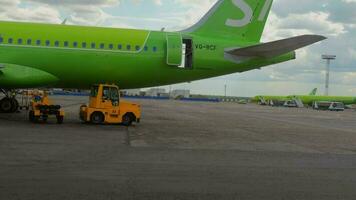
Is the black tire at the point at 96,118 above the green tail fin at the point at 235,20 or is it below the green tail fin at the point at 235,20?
below

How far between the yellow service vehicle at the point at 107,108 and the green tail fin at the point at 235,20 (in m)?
5.27

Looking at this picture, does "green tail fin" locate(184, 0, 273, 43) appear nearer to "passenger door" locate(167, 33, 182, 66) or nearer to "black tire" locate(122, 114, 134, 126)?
"passenger door" locate(167, 33, 182, 66)

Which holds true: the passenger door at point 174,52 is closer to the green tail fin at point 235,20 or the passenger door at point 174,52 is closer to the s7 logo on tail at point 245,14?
the green tail fin at point 235,20

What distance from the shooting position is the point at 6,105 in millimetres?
26812

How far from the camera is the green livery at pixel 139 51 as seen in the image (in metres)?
21.9

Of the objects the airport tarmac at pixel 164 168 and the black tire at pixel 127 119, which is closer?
the airport tarmac at pixel 164 168

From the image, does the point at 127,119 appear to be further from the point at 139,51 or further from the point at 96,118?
the point at 139,51

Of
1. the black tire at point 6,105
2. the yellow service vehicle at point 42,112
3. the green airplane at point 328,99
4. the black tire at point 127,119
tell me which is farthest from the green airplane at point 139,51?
the green airplane at point 328,99

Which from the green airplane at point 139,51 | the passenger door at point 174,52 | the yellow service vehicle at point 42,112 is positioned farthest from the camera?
the passenger door at point 174,52

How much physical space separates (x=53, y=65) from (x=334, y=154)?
43.9 ft

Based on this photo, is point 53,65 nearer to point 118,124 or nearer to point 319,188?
point 118,124

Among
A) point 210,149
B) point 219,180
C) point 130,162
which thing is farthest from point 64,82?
point 219,180

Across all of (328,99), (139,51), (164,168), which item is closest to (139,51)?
(139,51)

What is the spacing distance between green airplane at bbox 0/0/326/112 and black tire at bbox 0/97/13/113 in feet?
15.2
